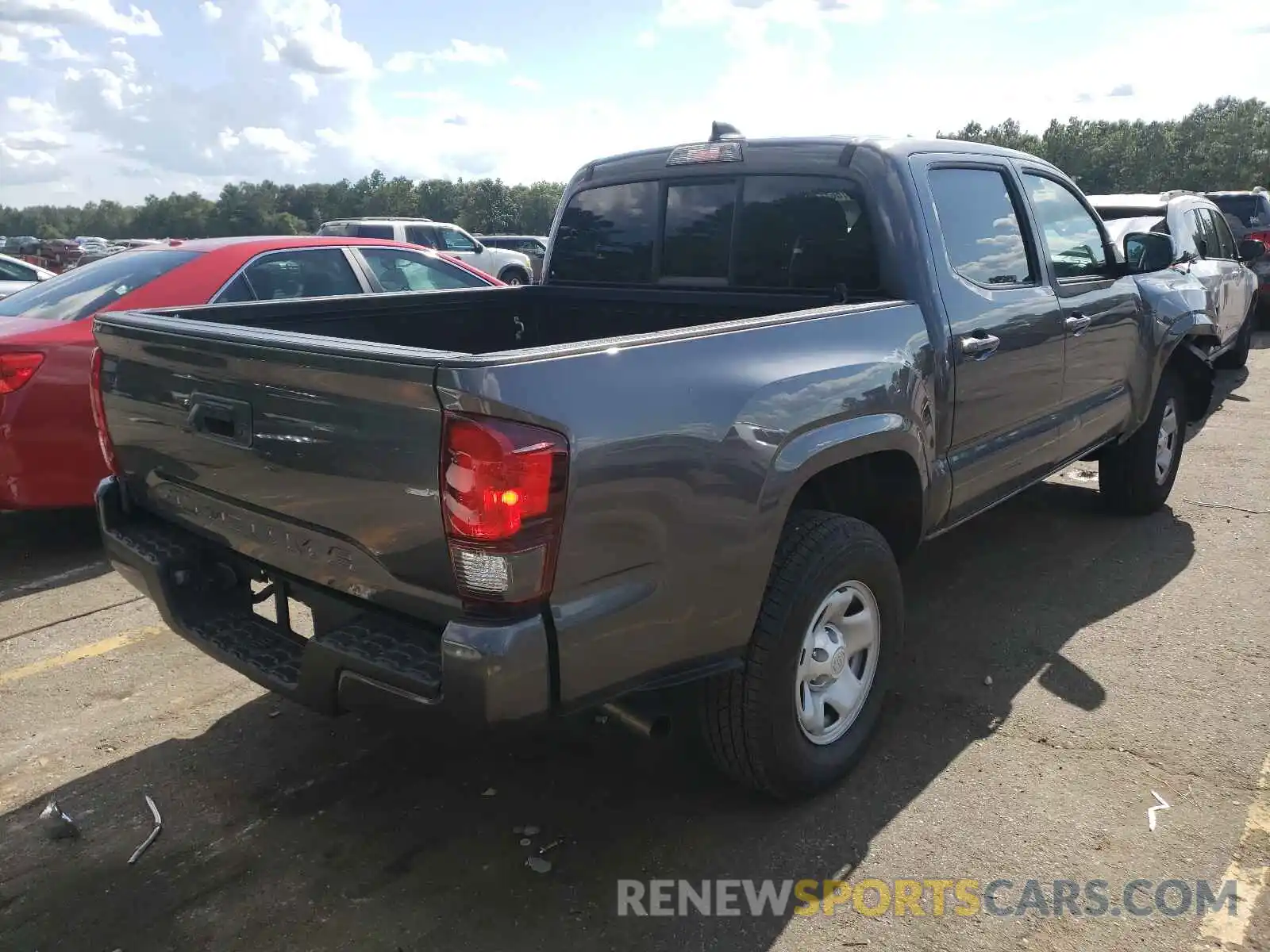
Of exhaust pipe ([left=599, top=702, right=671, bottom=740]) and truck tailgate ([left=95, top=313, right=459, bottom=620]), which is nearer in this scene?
truck tailgate ([left=95, top=313, right=459, bottom=620])

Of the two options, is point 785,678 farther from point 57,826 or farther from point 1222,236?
point 1222,236

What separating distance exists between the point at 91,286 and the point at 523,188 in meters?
92.1

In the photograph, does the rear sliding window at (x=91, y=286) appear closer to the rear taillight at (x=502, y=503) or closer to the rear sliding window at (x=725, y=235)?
the rear sliding window at (x=725, y=235)

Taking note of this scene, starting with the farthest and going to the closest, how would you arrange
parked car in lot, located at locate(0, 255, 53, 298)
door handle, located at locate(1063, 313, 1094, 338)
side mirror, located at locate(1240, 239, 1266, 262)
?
parked car in lot, located at locate(0, 255, 53, 298) → side mirror, located at locate(1240, 239, 1266, 262) → door handle, located at locate(1063, 313, 1094, 338)

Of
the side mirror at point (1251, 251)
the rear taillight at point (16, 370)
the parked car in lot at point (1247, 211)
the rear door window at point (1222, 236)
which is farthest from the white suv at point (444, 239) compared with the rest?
the rear taillight at point (16, 370)

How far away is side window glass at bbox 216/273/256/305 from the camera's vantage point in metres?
5.43

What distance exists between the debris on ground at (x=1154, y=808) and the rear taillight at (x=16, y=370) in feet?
16.2

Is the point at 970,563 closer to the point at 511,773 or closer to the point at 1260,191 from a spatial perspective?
the point at 511,773

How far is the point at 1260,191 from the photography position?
13.6 m

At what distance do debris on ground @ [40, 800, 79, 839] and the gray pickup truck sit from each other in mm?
682

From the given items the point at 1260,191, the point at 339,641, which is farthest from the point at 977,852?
the point at 1260,191

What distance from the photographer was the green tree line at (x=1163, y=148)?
75125 millimetres

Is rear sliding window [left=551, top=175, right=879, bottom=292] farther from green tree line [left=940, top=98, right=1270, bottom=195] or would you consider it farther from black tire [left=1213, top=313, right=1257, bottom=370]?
green tree line [left=940, top=98, right=1270, bottom=195]

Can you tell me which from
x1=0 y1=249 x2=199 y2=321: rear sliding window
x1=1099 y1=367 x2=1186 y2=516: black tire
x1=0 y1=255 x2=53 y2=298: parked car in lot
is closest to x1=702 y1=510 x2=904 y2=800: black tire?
x1=1099 y1=367 x2=1186 y2=516: black tire
